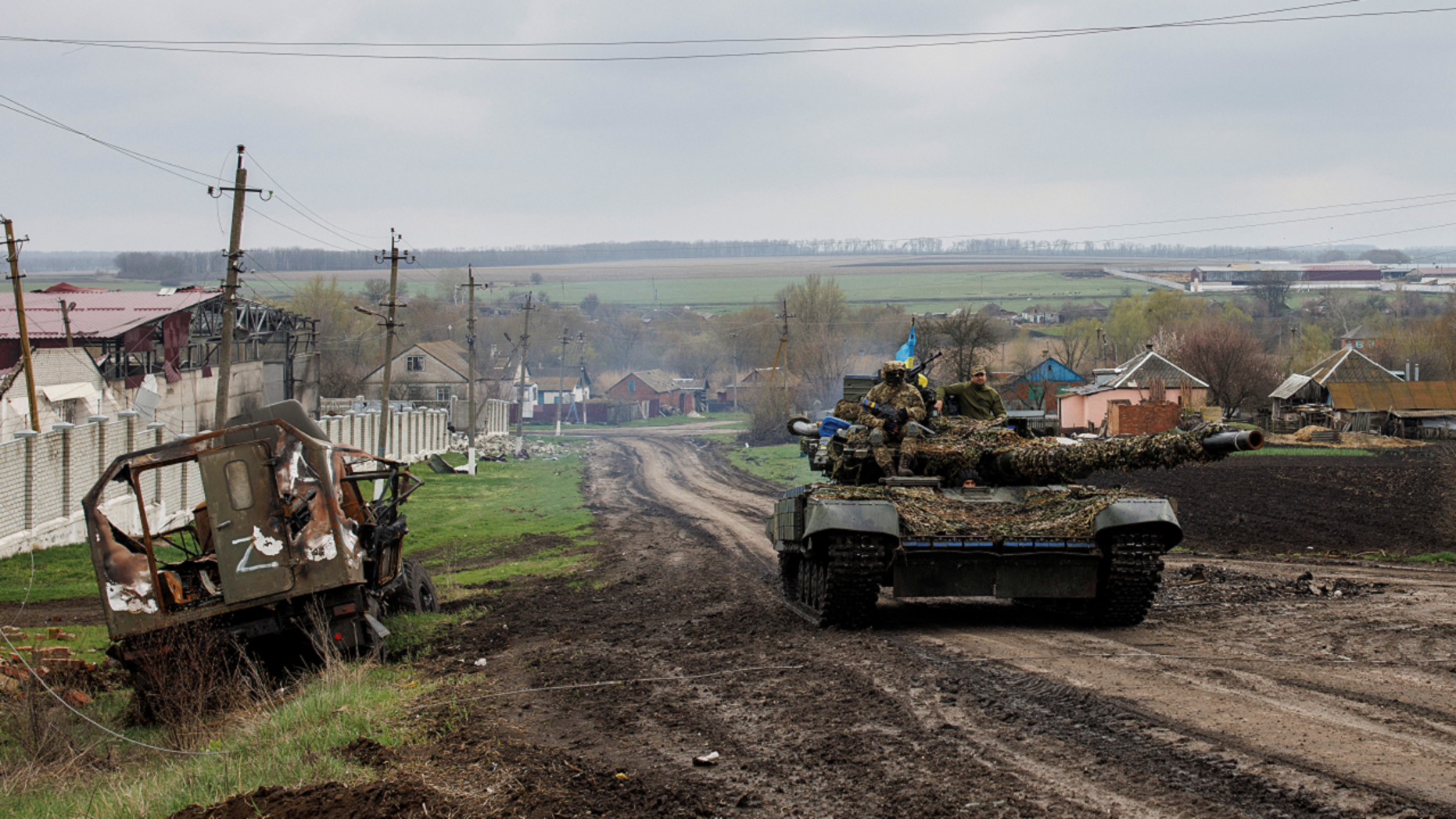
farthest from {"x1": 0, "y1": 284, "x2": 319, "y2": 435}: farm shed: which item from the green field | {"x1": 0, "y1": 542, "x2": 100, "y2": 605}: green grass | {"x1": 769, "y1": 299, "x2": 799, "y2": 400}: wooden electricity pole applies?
the green field

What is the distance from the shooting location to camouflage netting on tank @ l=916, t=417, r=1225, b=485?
10.4m

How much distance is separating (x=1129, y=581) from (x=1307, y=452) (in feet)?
114

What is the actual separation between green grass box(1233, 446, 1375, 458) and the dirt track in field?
2887 cm

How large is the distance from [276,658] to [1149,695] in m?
7.38

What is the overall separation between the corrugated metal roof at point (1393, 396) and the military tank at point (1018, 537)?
43947 mm

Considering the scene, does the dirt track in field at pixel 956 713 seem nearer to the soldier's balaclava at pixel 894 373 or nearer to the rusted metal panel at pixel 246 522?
the rusted metal panel at pixel 246 522

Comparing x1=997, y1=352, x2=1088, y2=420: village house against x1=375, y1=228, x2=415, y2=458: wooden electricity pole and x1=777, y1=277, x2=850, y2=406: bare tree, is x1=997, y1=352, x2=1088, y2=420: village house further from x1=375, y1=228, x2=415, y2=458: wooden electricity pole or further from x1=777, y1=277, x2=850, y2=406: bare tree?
x1=375, y1=228, x2=415, y2=458: wooden electricity pole

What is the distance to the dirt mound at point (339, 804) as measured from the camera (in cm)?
564

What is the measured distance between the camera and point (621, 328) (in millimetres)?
129000

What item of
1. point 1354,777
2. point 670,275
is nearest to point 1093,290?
point 670,275

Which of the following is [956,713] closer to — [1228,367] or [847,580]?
[847,580]

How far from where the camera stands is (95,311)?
40219 millimetres

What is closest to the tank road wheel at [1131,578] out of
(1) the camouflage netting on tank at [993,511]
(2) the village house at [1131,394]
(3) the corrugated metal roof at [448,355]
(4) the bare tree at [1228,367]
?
(1) the camouflage netting on tank at [993,511]

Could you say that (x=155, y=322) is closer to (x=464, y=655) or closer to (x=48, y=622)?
(x=48, y=622)
